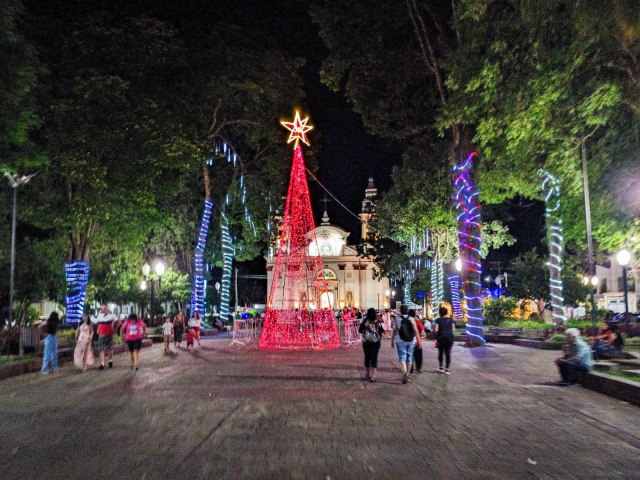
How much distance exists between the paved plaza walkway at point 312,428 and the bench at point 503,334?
1238 centimetres

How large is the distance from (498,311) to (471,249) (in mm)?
10625

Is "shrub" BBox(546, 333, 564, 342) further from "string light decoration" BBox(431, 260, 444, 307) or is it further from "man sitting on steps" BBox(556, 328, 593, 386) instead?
"string light decoration" BBox(431, 260, 444, 307)

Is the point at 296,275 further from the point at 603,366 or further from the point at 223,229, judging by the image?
the point at 223,229

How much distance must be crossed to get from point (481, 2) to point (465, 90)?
237cm

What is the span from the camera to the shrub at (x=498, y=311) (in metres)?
34.3

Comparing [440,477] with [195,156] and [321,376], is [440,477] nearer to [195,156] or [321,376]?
[321,376]

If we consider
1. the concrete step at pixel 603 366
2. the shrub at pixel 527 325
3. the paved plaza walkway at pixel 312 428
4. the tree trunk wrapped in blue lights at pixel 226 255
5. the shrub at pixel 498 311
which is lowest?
the paved plaza walkway at pixel 312 428

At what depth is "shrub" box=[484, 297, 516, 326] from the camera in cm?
3431

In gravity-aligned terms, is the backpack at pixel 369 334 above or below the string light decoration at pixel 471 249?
below

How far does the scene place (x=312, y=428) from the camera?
8.23m

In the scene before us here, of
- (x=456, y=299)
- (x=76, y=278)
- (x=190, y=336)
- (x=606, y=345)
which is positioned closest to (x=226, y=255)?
(x=456, y=299)

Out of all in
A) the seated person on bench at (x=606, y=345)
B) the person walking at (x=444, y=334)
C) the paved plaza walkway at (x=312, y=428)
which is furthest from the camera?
the seated person on bench at (x=606, y=345)

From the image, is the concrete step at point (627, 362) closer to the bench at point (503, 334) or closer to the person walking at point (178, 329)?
the bench at point (503, 334)

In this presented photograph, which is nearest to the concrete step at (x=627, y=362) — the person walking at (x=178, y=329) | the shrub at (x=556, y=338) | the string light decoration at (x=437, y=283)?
the shrub at (x=556, y=338)
